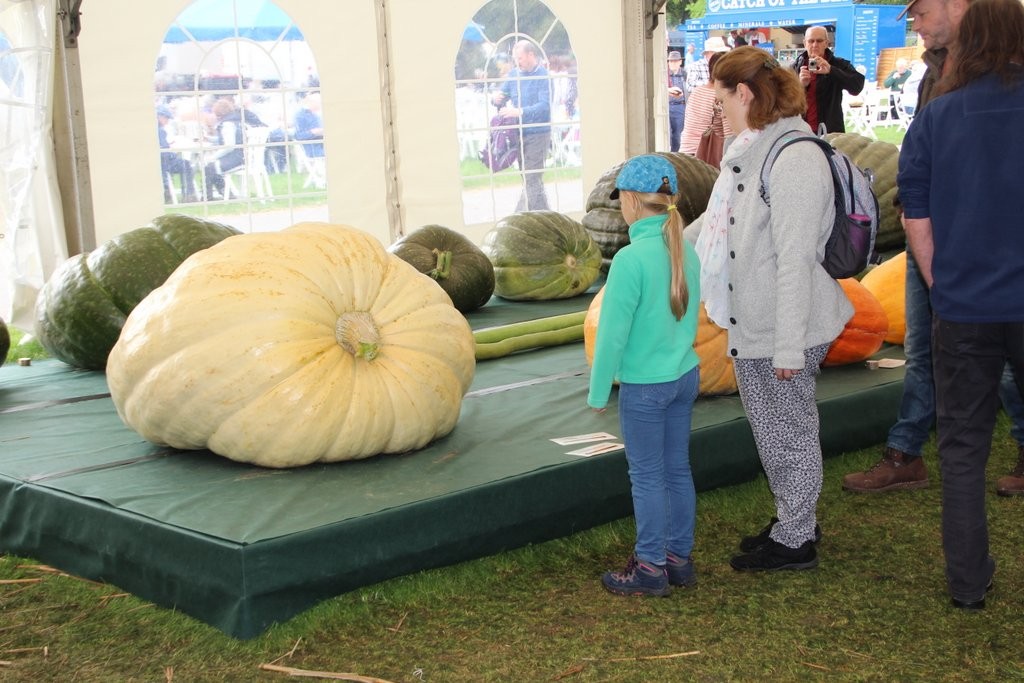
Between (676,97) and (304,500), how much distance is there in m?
12.0

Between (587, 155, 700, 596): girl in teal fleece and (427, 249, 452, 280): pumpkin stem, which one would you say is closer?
(587, 155, 700, 596): girl in teal fleece

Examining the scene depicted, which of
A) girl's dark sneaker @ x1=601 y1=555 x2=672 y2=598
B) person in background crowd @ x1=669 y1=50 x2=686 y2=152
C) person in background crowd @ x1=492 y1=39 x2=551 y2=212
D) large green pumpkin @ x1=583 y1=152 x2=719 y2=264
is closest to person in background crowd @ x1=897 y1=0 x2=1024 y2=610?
girl's dark sneaker @ x1=601 y1=555 x2=672 y2=598

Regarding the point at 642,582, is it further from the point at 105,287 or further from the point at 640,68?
the point at 640,68

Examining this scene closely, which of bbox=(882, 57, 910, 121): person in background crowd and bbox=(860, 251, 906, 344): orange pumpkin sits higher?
bbox=(882, 57, 910, 121): person in background crowd

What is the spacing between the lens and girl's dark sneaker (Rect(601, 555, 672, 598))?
9.44 feet

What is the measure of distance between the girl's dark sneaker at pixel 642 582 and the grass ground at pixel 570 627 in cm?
3

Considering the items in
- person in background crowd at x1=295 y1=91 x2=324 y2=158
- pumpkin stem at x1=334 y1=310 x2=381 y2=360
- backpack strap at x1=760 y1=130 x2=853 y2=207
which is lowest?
pumpkin stem at x1=334 y1=310 x2=381 y2=360

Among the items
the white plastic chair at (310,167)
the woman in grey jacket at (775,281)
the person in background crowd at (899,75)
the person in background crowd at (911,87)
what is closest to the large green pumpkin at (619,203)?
the white plastic chair at (310,167)

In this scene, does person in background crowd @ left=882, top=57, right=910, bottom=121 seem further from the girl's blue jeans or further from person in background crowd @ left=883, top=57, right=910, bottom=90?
the girl's blue jeans

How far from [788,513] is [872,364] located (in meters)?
1.56

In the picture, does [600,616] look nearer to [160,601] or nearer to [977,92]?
[160,601]

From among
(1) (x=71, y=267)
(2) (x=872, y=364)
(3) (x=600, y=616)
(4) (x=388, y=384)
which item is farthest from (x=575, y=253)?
(3) (x=600, y=616)

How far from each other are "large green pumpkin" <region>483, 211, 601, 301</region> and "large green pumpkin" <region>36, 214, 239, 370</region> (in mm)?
1794

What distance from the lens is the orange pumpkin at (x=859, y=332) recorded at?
14.1 feet
